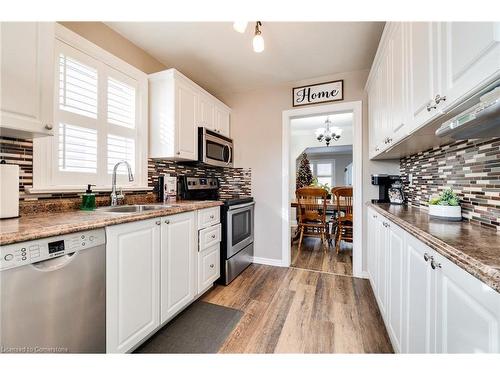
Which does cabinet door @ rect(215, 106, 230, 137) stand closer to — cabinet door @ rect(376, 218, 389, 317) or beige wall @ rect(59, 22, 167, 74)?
beige wall @ rect(59, 22, 167, 74)

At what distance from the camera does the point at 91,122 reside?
1.73 meters

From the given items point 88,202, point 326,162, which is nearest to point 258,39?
point 88,202

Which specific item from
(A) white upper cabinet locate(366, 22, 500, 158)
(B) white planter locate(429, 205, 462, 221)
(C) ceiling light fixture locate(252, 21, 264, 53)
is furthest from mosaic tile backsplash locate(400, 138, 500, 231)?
(C) ceiling light fixture locate(252, 21, 264, 53)

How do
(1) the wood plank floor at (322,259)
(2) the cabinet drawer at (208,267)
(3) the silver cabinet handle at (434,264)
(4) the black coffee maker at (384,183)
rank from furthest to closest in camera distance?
(1) the wood plank floor at (322,259) → (4) the black coffee maker at (384,183) → (2) the cabinet drawer at (208,267) → (3) the silver cabinet handle at (434,264)

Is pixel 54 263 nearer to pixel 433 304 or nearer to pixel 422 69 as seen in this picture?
pixel 433 304

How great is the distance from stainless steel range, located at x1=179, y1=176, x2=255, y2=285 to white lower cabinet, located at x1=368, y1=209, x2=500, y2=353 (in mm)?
1507

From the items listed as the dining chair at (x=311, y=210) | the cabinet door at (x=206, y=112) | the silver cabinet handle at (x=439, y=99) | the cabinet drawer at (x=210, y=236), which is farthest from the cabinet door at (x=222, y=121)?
the silver cabinet handle at (x=439, y=99)

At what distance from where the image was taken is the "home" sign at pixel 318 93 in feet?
8.77

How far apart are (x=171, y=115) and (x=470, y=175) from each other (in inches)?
91.3

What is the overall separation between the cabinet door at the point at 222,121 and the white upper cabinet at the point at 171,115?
0.49 metres

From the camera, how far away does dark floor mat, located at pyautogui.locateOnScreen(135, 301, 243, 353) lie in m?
1.41

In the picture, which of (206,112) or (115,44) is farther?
(206,112)

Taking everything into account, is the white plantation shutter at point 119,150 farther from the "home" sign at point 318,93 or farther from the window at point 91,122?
the "home" sign at point 318,93

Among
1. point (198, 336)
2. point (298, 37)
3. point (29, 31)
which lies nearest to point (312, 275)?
point (198, 336)
